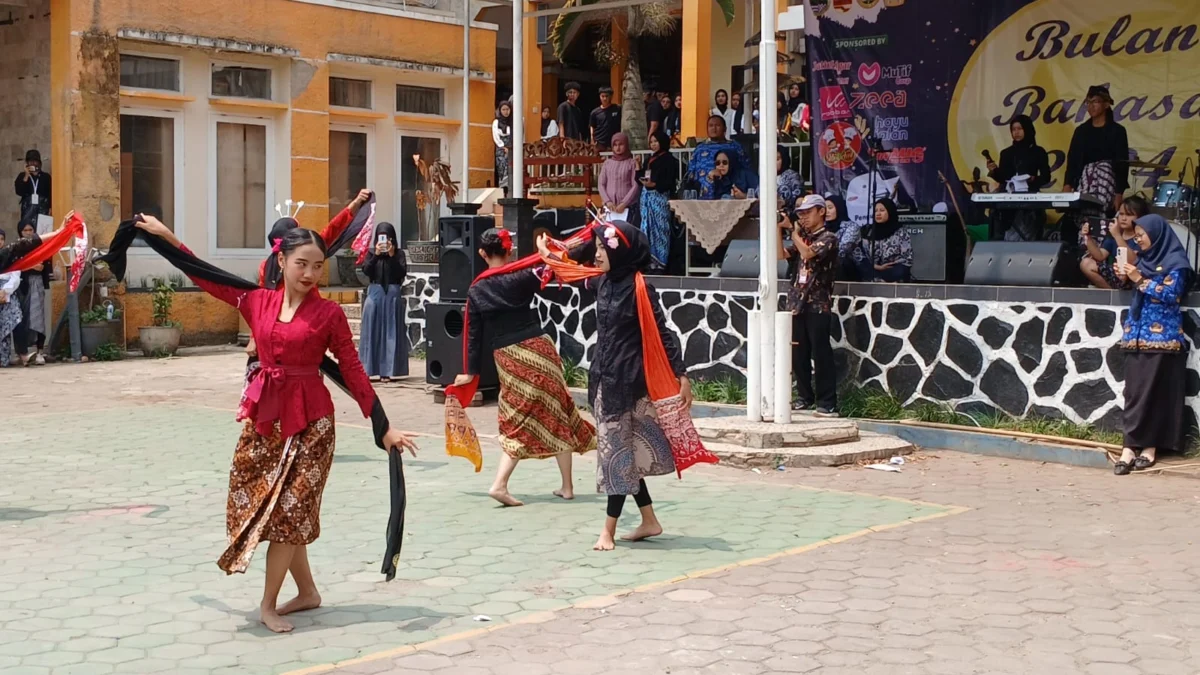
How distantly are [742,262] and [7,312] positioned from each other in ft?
31.5

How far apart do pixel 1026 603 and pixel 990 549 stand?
121 centimetres

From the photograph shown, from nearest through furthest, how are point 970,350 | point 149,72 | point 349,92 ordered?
point 970,350
point 149,72
point 349,92

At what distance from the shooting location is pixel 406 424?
42.2 feet

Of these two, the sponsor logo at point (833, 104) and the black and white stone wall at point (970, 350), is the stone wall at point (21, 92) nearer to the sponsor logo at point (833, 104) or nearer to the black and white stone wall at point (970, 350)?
the black and white stone wall at point (970, 350)

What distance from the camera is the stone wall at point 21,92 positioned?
1898 cm

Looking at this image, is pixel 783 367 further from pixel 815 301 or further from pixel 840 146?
pixel 840 146

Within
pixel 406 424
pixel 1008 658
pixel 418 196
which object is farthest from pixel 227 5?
pixel 1008 658

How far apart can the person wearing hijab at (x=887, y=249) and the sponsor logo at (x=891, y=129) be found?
1651 mm

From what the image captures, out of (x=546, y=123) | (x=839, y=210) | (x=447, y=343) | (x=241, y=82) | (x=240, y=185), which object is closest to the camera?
(x=839, y=210)

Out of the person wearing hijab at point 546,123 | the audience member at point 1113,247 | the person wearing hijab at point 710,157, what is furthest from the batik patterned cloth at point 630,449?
the person wearing hijab at point 546,123

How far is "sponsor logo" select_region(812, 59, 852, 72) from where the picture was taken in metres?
15.4

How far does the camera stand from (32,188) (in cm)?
1881

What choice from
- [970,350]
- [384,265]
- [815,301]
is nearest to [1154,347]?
[970,350]

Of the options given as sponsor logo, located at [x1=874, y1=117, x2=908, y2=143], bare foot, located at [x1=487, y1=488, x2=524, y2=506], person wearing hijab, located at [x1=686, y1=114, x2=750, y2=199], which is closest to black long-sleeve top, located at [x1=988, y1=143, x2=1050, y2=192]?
sponsor logo, located at [x1=874, y1=117, x2=908, y2=143]
